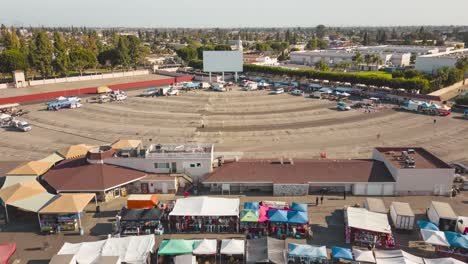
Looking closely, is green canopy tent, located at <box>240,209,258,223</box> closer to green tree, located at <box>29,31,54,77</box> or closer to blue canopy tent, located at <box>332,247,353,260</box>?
blue canopy tent, located at <box>332,247,353,260</box>

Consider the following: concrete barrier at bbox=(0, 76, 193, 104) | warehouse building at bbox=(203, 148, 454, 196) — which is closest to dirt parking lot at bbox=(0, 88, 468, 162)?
concrete barrier at bbox=(0, 76, 193, 104)

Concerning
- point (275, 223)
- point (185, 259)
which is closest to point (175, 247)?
→ point (185, 259)

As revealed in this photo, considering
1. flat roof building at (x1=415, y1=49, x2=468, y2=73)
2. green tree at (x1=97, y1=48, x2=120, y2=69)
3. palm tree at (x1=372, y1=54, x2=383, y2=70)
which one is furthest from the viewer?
palm tree at (x1=372, y1=54, x2=383, y2=70)

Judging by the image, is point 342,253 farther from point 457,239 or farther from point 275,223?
point 457,239

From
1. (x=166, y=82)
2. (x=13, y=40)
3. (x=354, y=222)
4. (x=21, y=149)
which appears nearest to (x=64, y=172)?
(x=21, y=149)

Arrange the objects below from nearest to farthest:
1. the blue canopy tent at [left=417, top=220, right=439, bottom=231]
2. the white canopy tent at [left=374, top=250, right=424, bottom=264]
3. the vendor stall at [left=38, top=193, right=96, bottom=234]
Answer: the white canopy tent at [left=374, top=250, right=424, bottom=264] < the blue canopy tent at [left=417, top=220, right=439, bottom=231] < the vendor stall at [left=38, top=193, right=96, bottom=234]

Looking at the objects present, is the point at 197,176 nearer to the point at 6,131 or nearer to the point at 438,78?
the point at 6,131

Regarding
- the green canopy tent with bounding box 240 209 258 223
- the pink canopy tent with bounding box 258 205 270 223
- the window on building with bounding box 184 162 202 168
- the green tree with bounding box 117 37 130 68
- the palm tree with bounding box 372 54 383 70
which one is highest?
the green tree with bounding box 117 37 130 68
